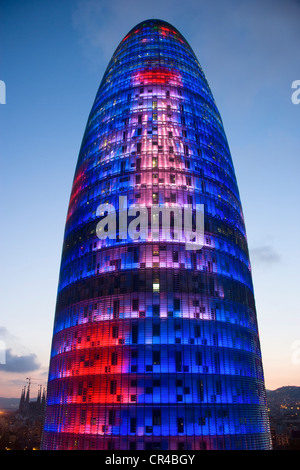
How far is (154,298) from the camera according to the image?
73.2m

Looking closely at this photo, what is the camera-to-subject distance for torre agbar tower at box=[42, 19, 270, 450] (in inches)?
2623

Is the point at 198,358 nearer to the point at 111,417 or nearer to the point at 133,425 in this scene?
the point at 133,425

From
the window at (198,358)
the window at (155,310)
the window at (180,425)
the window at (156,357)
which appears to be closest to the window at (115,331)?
the window at (155,310)

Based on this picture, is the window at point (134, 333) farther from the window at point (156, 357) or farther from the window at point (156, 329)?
the window at point (156, 357)

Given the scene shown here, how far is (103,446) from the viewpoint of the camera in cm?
6469

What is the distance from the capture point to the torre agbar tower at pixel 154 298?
66.6 meters

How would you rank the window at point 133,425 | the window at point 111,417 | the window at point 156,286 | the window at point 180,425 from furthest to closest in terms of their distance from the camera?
the window at point 156,286 < the window at point 111,417 < the window at point 133,425 < the window at point 180,425

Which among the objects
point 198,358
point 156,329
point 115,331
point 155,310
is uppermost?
point 155,310

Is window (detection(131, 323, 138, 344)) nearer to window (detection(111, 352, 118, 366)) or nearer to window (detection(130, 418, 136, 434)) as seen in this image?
window (detection(111, 352, 118, 366))

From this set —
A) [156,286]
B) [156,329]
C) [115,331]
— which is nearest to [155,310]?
[156,329]

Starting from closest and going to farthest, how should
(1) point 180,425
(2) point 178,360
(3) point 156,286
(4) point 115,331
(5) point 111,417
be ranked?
(1) point 180,425, (5) point 111,417, (2) point 178,360, (4) point 115,331, (3) point 156,286

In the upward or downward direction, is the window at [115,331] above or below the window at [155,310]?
below

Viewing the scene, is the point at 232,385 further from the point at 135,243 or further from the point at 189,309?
the point at 135,243

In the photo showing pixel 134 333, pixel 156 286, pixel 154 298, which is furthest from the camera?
pixel 156 286
